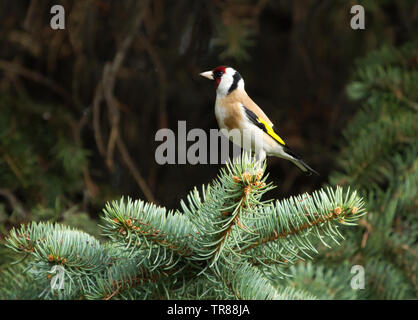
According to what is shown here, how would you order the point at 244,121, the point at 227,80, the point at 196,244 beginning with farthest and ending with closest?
the point at 227,80 < the point at 244,121 < the point at 196,244

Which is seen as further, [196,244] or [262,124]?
[262,124]

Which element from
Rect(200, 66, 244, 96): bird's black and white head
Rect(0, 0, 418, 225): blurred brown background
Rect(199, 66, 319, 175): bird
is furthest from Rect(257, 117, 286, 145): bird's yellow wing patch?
Rect(0, 0, 418, 225): blurred brown background

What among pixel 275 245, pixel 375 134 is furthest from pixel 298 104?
pixel 275 245

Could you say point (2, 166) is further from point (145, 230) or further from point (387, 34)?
point (387, 34)

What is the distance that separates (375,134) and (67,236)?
122cm

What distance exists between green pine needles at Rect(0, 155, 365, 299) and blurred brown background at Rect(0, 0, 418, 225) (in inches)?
40.5

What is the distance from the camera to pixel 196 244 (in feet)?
3.58

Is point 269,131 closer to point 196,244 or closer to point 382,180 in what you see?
point 382,180

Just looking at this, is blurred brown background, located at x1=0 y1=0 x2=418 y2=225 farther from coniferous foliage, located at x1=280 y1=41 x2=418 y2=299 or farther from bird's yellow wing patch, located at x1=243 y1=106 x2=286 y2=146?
bird's yellow wing patch, located at x1=243 y1=106 x2=286 y2=146

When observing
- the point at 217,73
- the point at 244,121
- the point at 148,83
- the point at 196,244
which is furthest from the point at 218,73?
the point at 148,83

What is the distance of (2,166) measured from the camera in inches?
81.3

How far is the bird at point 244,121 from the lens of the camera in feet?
5.76

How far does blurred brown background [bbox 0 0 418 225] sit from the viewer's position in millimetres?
2312

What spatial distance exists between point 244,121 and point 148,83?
1.00 m
